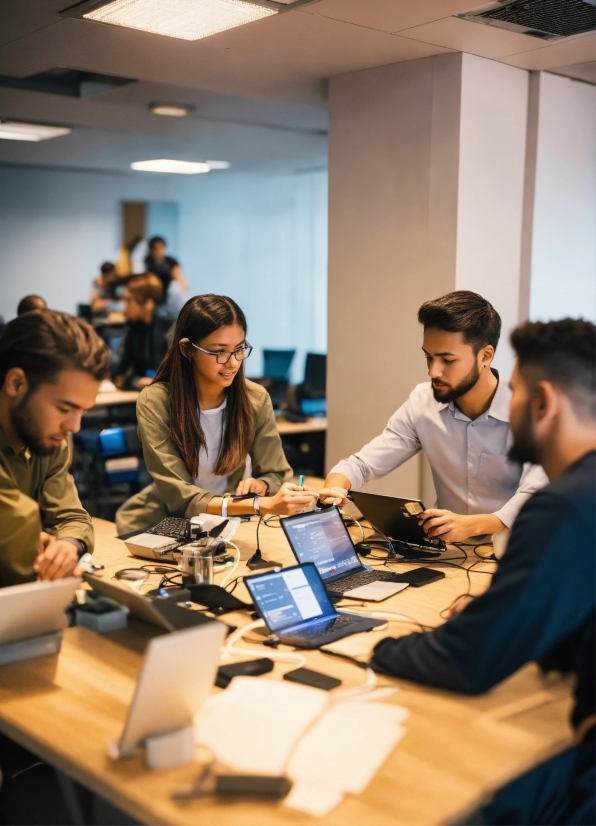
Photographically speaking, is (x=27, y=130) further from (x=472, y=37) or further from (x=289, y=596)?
(x=289, y=596)

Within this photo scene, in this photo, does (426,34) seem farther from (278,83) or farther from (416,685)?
(416,685)

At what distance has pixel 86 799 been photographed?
1572mm

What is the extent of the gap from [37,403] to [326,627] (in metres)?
0.86

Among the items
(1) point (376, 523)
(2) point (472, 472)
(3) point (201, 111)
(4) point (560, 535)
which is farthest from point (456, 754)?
(3) point (201, 111)

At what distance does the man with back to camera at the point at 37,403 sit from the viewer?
6.46ft

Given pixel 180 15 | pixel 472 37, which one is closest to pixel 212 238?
pixel 472 37

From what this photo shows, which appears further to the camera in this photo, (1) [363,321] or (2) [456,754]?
(1) [363,321]

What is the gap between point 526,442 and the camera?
173cm

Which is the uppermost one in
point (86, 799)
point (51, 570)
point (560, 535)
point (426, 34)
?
point (426, 34)

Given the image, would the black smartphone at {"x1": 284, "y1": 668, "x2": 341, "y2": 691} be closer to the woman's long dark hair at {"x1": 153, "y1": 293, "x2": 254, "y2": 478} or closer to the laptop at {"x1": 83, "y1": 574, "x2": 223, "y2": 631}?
the laptop at {"x1": 83, "y1": 574, "x2": 223, "y2": 631}

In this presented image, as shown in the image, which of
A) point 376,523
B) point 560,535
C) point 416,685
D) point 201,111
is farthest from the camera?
point 201,111

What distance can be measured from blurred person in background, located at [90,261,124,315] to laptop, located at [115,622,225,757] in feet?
30.6

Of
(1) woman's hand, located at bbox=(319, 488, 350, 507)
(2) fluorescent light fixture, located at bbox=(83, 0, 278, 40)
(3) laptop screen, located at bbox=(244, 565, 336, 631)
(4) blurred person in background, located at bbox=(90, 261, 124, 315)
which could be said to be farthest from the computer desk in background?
(4) blurred person in background, located at bbox=(90, 261, 124, 315)

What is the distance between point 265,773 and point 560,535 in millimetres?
654
